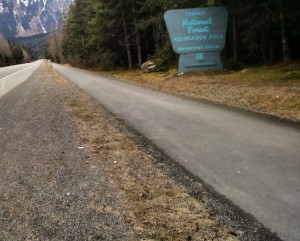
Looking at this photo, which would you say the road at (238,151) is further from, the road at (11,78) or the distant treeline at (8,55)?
the distant treeline at (8,55)

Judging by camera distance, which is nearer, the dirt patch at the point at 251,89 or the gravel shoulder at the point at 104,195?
the gravel shoulder at the point at 104,195

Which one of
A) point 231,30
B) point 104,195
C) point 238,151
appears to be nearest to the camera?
point 104,195

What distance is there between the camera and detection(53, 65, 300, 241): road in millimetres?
4676

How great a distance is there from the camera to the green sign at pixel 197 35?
22281 millimetres

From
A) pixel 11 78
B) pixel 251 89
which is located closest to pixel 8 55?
pixel 11 78

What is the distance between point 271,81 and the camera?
50.4 ft

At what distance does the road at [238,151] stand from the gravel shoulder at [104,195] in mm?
272

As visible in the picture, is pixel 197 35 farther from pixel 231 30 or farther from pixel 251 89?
pixel 251 89

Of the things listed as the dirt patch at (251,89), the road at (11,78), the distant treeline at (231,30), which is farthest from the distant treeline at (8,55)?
the dirt patch at (251,89)

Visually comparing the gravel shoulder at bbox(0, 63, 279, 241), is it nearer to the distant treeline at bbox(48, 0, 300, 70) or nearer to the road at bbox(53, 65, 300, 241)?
the road at bbox(53, 65, 300, 241)

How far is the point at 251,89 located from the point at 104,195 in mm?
10074

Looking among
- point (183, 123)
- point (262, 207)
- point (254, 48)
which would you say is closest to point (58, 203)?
point (262, 207)

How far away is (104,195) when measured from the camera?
5.27 m

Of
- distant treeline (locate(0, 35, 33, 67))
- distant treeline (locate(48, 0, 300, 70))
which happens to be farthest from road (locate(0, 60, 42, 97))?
distant treeline (locate(0, 35, 33, 67))
